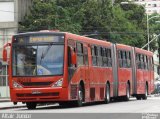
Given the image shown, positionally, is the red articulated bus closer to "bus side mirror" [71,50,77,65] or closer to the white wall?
"bus side mirror" [71,50,77,65]

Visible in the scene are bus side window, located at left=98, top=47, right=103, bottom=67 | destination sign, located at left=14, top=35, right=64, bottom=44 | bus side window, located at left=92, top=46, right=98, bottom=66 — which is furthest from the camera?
bus side window, located at left=98, top=47, right=103, bottom=67

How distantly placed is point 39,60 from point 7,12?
37.4 meters

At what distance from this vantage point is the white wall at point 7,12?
6381 centimetres

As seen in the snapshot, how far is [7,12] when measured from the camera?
64000 mm

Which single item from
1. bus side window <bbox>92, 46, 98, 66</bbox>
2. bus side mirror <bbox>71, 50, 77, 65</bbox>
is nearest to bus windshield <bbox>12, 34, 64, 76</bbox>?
bus side mirror <bbox>71, 50, 77, 65</bbox>

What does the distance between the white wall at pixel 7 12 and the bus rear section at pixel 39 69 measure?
3609cm

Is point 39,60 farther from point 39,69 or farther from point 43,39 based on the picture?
point 43,39

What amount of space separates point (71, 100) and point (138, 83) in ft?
50.4

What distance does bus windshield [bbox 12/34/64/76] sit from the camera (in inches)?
1075

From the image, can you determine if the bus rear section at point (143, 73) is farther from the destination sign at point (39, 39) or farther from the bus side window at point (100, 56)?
the destination sign at point (39, 39)

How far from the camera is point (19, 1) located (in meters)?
64.6

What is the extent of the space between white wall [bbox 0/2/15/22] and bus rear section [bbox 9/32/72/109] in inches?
1421

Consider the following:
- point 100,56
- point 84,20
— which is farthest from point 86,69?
point 84,20

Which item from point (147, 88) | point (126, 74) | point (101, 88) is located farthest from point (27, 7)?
point (101, 88)
